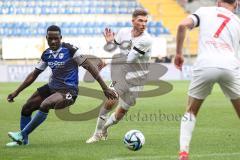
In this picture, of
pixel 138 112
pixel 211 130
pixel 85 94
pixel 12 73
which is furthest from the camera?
pixel 12 73

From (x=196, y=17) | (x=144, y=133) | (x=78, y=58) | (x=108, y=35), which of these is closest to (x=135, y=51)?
(x=108, y=35)

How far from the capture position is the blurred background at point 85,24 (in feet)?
115

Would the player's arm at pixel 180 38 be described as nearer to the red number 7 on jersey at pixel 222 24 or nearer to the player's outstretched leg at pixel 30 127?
the red number 7 on jersey at pixel 222 24

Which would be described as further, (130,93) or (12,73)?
(12,73)

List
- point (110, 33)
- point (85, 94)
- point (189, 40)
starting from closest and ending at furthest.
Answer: point (110, 33)
point (85, 94)
point (189, 40)

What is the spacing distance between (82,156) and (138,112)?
810 cm

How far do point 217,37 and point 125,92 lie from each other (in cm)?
398

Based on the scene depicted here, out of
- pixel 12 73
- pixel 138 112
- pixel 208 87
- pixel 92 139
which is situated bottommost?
pixel 12 73

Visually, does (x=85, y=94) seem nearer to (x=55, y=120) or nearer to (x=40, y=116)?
(x=55, y=120)

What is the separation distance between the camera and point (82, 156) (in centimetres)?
947

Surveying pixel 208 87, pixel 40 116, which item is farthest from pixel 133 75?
pixel 208 87

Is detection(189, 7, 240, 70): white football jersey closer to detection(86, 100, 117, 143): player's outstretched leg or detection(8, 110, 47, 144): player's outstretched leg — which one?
detection(8, 110, 47, 144): player's outstretched leg

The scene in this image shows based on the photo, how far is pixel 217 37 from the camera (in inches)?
314
